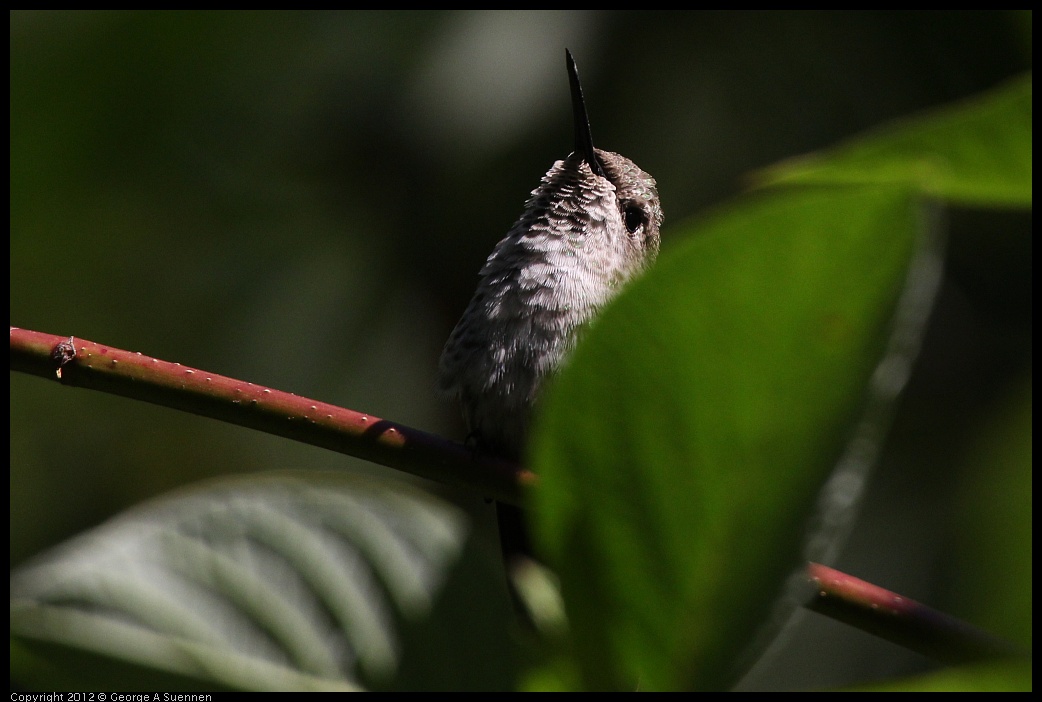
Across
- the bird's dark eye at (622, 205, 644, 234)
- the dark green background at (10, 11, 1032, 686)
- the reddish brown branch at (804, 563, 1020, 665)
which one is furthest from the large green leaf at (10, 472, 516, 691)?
the dark green background at (10, 11, 1032, 686)

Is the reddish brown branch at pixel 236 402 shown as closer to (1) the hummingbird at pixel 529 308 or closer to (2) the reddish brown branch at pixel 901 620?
(2) the reddish brown branch at pixel 901 620

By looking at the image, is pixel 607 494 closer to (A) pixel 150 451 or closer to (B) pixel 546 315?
(B) pixel 546 315

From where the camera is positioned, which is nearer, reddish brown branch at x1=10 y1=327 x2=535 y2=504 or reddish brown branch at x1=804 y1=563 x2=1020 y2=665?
reddish brown branch at x1=804 y1=563 x2=1020 y2=665

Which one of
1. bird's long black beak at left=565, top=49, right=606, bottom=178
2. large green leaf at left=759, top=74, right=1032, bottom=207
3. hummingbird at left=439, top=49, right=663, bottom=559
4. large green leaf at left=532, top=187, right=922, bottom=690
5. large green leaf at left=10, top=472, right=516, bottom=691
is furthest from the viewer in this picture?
bird's long black beak at left=565, top=49, right=606, bottom=178

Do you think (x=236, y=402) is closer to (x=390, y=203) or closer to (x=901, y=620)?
(x=901, y=620)

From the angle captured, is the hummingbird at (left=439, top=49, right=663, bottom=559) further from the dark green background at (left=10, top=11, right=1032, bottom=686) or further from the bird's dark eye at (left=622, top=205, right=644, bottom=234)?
the dark green background at (left=10, top=11, right=1032, bottom=686)

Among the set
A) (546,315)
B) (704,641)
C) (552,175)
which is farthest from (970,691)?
(552,175)

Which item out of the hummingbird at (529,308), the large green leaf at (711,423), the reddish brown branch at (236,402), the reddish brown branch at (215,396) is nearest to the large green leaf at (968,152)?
the large green leaf at (711,423)
